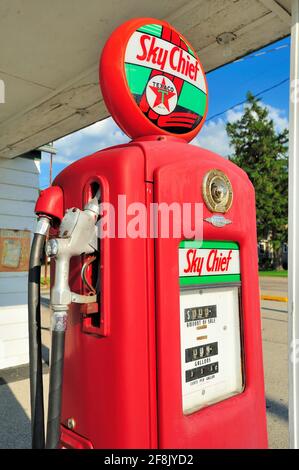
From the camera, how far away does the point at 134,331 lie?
44.4 inches

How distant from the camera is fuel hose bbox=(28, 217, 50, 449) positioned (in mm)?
1242

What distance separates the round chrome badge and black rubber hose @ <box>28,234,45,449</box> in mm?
578

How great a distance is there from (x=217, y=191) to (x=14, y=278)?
3927 mm

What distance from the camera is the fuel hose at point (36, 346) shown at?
1.24 metres

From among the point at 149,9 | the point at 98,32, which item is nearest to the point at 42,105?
the point at 98,32

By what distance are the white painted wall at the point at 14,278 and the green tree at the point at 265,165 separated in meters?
24.4

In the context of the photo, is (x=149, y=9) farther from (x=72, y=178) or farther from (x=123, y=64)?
(x=72, y=178)

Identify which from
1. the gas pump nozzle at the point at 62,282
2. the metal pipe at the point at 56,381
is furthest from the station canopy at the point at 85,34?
the metal pipe at the point at 56,381

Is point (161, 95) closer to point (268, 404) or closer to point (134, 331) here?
point (134, 331)

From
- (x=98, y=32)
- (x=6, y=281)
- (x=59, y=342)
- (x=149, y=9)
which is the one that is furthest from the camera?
(x=6, y=281)

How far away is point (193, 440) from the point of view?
122 cm

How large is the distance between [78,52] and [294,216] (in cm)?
163

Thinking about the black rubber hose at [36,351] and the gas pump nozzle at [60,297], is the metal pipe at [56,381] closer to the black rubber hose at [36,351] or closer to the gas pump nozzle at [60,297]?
the gas pump nozzle at [60,297]

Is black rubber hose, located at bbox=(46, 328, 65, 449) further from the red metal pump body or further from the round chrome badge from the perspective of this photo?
the round chrome badge
